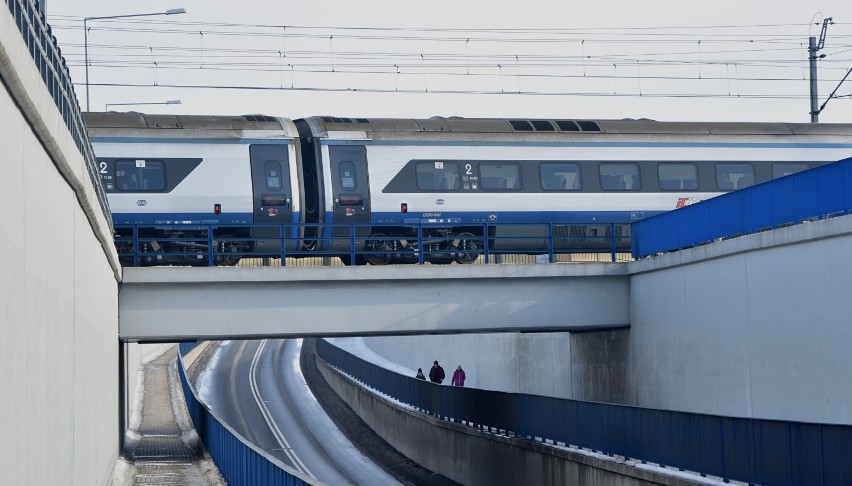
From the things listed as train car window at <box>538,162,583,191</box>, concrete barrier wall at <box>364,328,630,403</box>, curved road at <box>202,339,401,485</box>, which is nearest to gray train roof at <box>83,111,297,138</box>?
train car window at <box>538,162,583,191</box>

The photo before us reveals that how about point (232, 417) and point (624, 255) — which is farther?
point (232, 417)

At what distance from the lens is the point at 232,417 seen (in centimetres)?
4975


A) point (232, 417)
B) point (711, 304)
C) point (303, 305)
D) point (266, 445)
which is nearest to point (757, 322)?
point (711, 304)

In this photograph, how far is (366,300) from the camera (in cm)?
2728

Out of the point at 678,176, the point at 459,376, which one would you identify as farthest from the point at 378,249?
the point at 678,176

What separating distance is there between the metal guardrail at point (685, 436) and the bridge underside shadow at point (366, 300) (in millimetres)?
2240

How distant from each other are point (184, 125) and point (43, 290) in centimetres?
1970

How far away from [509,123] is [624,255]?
5386mm

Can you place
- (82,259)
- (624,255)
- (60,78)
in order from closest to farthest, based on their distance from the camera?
1. (60,78)
2. (82,259)
3. (624,255)

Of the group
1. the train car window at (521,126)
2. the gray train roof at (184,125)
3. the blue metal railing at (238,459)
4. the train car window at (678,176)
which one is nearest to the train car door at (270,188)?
the gray train roof at (184,125)

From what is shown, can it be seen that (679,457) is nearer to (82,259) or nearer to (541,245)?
(82,259)

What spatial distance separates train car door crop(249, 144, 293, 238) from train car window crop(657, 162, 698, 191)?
33.7 ft

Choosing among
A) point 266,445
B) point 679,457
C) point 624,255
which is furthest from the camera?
point 266,445

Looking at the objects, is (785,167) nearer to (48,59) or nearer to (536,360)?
(536,360)
